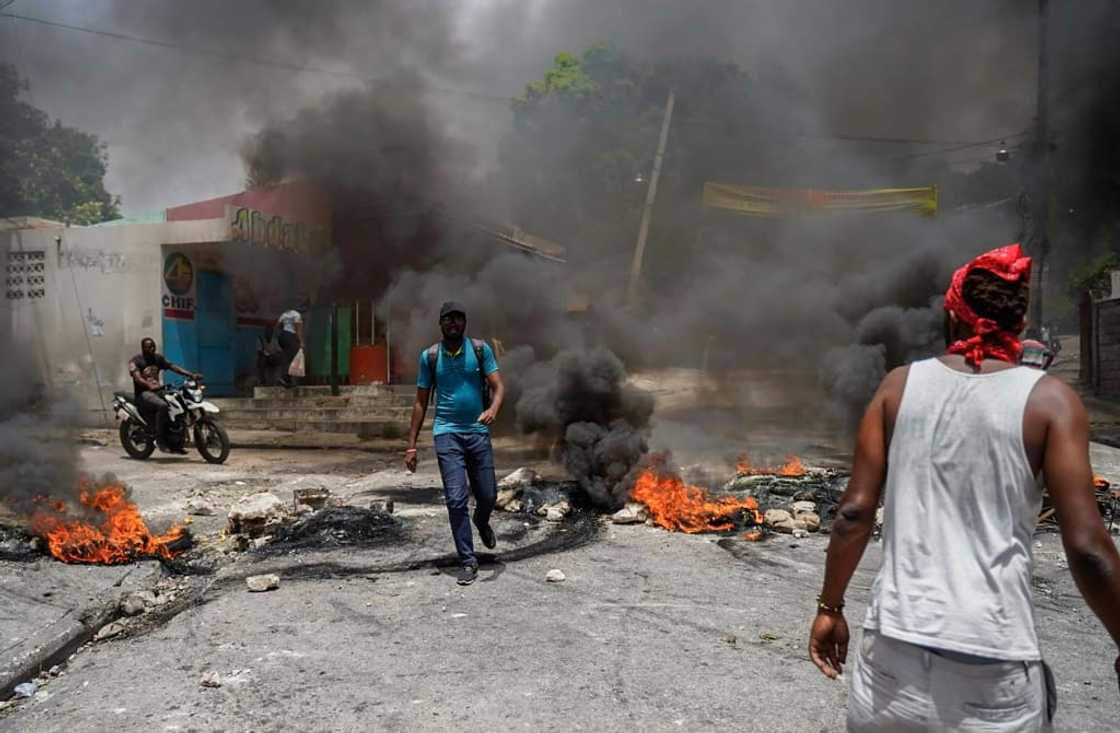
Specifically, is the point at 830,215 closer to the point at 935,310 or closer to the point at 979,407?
the point at 935,310

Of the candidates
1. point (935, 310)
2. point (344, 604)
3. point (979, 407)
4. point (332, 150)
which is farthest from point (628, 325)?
point (979, 407)

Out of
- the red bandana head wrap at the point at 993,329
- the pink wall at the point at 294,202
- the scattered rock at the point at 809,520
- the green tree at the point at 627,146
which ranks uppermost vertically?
the green tree at the point at 627,146

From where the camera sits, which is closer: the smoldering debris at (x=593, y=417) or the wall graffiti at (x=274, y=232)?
the smoldering debris at (x=593, y=417)

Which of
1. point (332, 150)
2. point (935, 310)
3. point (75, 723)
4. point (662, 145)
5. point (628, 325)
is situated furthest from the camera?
point (662, 145)

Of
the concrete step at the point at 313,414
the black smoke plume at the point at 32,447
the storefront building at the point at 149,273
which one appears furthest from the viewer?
Result: the storefront building at the point at 149,273

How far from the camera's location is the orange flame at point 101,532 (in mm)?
5086

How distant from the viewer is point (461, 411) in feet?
16.7

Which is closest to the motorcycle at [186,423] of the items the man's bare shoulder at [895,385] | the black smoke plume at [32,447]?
the black smoke plume at [32,447]

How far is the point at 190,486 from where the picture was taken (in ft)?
27.0

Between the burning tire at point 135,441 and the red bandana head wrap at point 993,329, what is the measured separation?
1023 cm

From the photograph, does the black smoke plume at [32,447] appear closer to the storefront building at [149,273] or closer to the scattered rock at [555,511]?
the scattered rock at [555,511]

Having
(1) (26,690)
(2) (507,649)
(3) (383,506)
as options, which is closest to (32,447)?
(3) (383,506)

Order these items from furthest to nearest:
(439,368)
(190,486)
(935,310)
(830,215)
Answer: (830,215) → (935,310) → (190,486) → (439,368)

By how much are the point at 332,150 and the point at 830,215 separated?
877 centimetres
